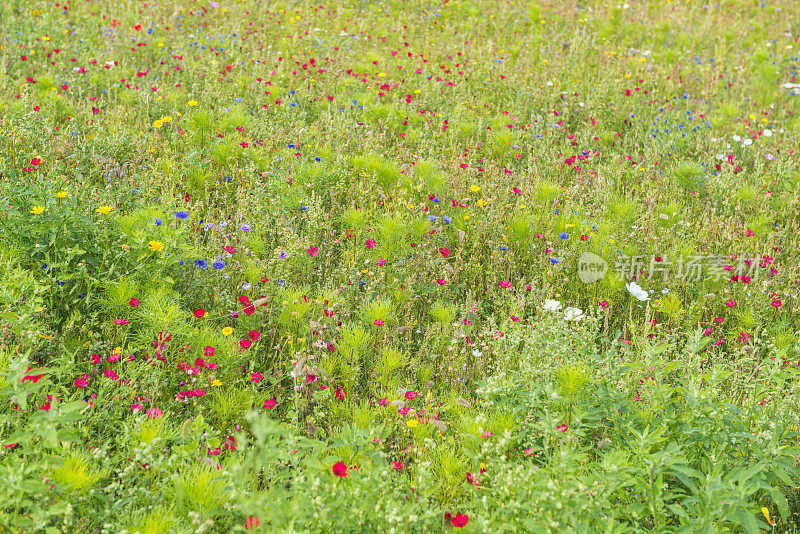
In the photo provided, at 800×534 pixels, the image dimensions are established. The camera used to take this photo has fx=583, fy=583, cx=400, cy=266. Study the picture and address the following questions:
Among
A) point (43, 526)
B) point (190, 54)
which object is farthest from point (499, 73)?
point (43, 526)

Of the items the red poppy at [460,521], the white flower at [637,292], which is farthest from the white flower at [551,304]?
the red poppy at [460,521]

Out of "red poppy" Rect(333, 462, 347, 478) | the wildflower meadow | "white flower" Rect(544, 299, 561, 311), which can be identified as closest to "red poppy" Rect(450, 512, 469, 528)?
the wildflower meadow

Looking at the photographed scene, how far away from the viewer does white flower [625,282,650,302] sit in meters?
3.59

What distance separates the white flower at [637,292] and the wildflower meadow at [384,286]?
0.07 m

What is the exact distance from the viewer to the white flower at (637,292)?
3590mm

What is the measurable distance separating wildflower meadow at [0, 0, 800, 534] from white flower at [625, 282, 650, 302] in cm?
7

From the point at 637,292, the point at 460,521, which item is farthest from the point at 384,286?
the point at 460,521

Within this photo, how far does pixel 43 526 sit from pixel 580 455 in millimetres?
1668

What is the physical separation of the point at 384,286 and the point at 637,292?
157 centimetres

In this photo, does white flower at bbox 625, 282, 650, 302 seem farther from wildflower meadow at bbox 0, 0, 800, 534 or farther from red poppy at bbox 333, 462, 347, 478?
red poppy at bbox 333, 462, 347, 478

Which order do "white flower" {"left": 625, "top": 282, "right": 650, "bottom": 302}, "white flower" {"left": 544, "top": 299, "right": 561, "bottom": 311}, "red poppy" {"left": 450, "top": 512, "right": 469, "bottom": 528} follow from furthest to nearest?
"white flower" {"left": 625, "top": 282, "right": 650, "bottom": 302} → "white flower" {"left": 544, "top": 299, "right": 561, "bottom": 311} → "red poppy" {"left": 450, "top": 512, "right": 469, "bottom": 528}

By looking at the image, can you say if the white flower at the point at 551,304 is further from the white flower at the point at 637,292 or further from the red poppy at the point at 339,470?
the red poppy at the point at 339,470

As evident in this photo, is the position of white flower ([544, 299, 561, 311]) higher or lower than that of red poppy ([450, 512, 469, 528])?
lower

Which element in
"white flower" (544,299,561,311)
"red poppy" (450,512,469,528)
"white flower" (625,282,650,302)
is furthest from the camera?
"white flower" (625,282,650,302)
